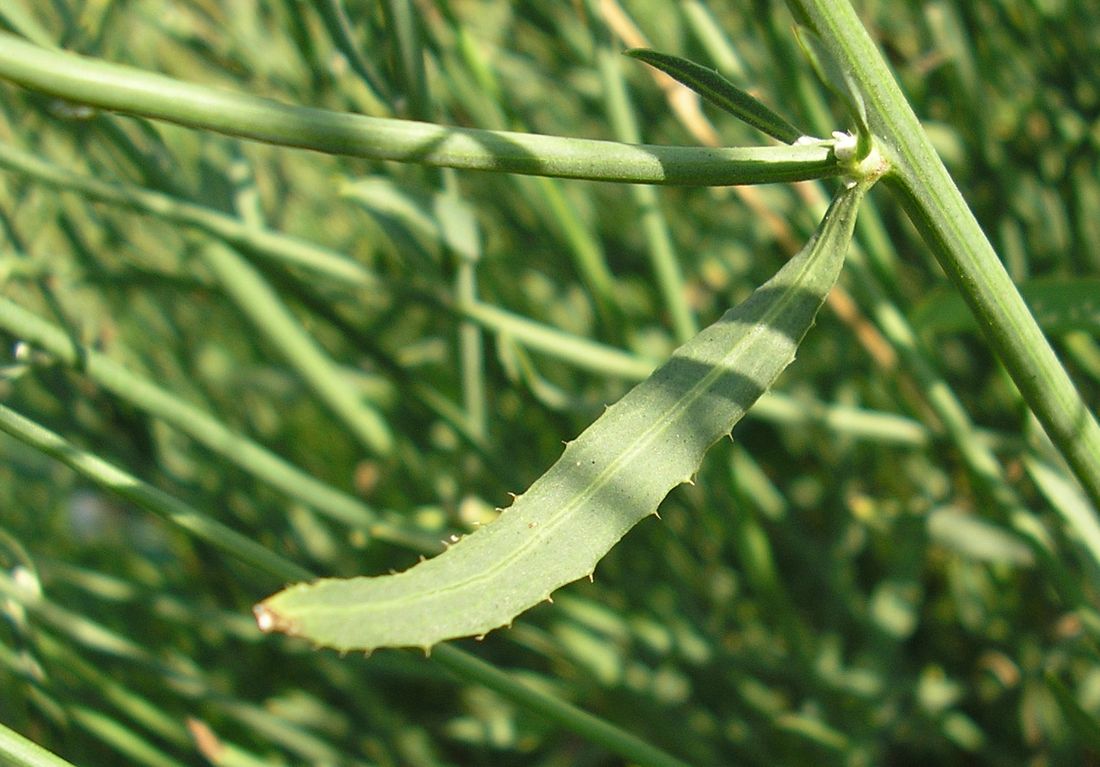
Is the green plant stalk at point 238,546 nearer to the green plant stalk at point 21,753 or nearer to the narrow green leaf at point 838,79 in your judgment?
the green plant stalk at point 21,753

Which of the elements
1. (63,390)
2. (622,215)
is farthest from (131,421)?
(622,215)

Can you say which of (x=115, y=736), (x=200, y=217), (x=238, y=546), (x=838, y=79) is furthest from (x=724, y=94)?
(x=115, y=736)

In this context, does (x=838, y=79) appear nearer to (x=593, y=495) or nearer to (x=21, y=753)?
(x=593, y=495)

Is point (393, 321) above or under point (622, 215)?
under

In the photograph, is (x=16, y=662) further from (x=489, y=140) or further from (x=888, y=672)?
(x=888, y=672)

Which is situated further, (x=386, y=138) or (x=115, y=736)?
(x=115, y=736)

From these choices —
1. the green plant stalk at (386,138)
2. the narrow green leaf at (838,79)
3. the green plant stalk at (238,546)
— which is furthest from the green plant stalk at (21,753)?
the narrow green leaf at (838,79)
